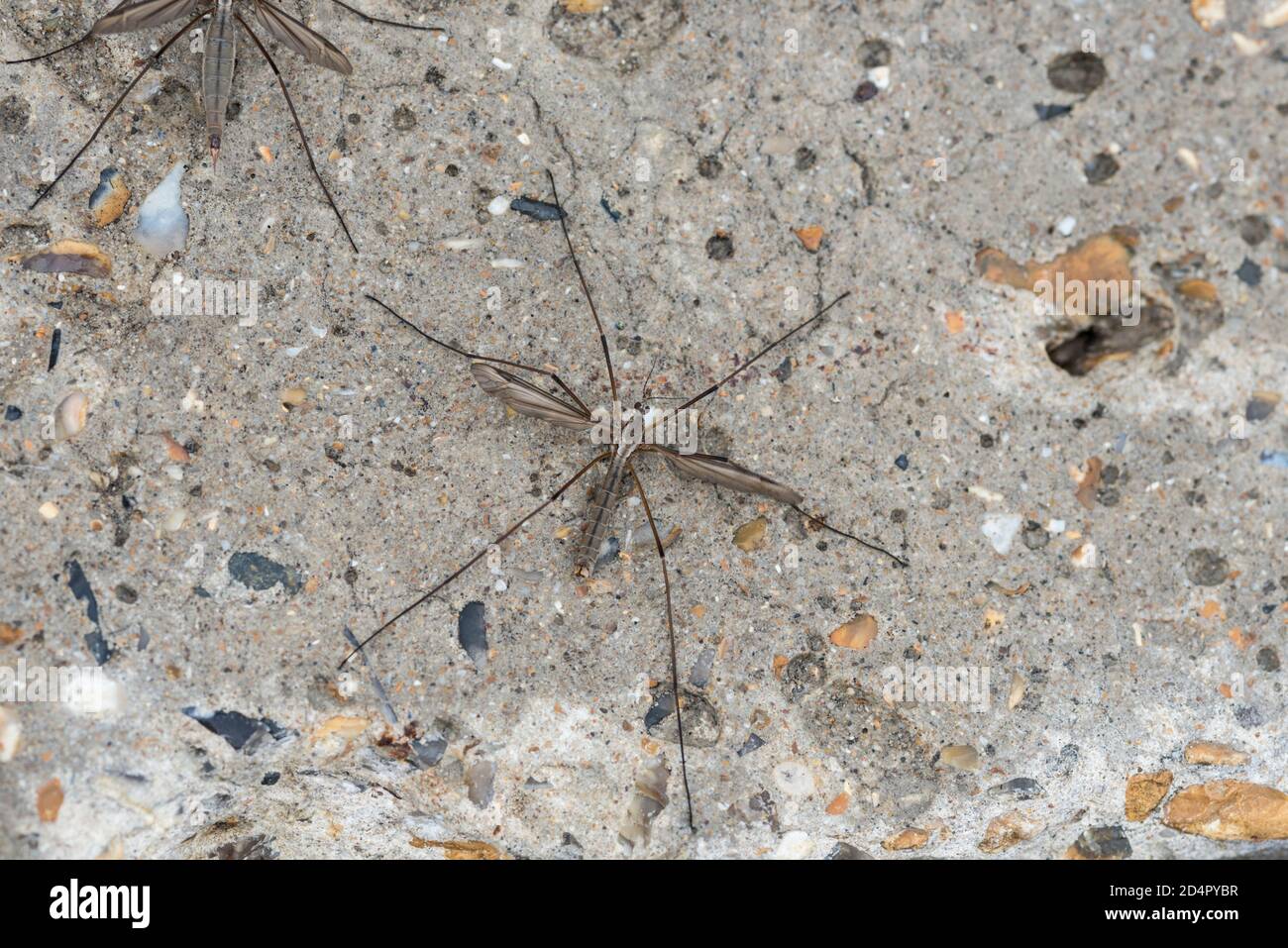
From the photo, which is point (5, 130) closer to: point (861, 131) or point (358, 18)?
point (358, 18)

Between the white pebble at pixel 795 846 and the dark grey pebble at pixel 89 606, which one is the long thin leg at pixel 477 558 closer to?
the dark grey pebble at pixel 89 606

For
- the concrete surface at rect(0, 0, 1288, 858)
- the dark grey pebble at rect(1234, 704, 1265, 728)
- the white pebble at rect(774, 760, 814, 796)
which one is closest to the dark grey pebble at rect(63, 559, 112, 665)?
the concrete surface at rect(0, 0, 1288, 858)

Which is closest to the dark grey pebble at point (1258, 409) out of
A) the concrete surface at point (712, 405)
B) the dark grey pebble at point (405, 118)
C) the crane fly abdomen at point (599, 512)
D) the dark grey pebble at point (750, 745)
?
the concrete surface at point (712, 405)

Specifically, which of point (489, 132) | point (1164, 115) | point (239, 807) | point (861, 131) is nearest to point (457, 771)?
point (239, 807)

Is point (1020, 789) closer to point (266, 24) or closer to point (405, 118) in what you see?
point (405, 118)

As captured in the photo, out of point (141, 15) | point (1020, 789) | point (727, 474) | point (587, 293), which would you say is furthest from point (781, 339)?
point (141, 15)

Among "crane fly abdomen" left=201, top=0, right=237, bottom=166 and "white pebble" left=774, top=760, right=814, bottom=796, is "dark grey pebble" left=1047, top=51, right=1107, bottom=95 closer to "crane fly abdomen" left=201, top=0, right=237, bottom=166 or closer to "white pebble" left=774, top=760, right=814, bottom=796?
"white pebble" left=774, top=760, right=814, bottom=796
